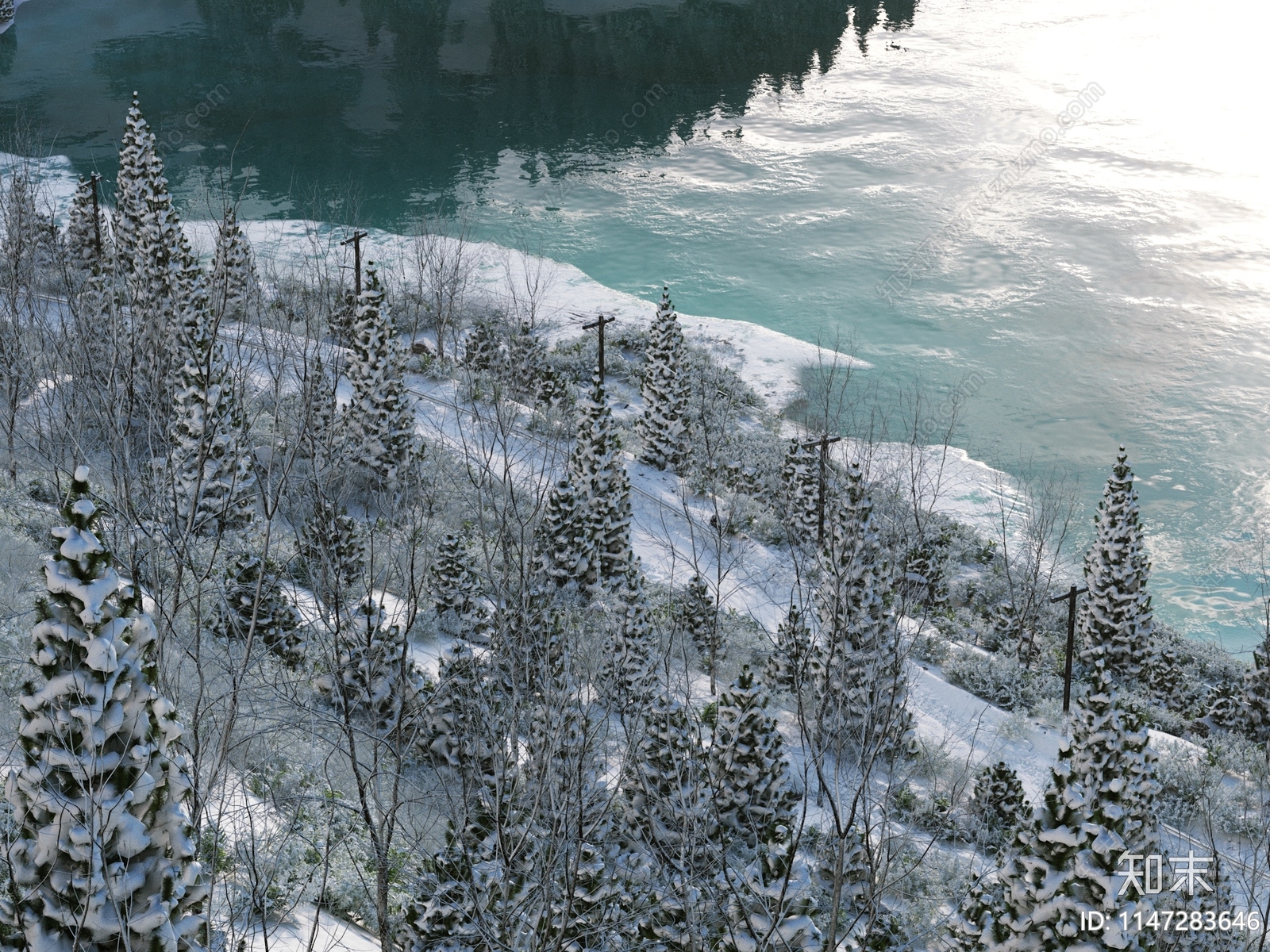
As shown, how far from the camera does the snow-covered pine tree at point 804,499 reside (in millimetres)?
31484

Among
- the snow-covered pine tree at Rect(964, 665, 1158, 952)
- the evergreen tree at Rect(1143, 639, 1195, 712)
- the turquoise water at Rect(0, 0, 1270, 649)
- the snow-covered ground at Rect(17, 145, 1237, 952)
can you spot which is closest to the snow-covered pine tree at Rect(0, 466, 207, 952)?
the snow-covered ground at Rect(17, 145, 1237, 952)

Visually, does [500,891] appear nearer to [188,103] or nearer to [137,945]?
[137,945]

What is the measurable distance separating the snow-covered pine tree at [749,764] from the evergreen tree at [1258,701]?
13.7 m

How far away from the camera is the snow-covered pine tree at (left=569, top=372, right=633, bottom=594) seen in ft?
81.5

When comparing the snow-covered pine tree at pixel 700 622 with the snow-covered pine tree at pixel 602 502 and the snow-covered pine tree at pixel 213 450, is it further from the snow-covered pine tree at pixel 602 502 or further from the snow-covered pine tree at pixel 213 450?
the snow-covered pine tree at pixel 213 450

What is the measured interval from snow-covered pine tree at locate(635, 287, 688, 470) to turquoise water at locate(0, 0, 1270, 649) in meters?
12.3

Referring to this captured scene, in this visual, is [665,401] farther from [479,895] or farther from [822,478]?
[479,895]

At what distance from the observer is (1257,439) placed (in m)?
40.7

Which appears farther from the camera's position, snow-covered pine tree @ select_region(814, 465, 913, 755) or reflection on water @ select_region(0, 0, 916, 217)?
reflection on water @ select_region(0, 0, 916, 217)

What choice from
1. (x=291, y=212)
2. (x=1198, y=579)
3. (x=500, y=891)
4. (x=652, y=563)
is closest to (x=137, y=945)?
(x=500, y=891)

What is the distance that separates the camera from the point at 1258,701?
25.3 metres

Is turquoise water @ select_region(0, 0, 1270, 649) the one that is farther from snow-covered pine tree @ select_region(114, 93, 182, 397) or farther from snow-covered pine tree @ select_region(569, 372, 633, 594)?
snow-covered pine tree @ select_region(569, 372, 633, 594)

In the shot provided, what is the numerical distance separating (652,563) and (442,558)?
9.32 m

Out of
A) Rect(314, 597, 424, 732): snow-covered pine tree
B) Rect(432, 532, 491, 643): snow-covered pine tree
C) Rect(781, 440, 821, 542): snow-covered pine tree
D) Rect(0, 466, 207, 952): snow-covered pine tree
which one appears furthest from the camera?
Rect(781, 440, 821, 542): snow-covered pine tree
